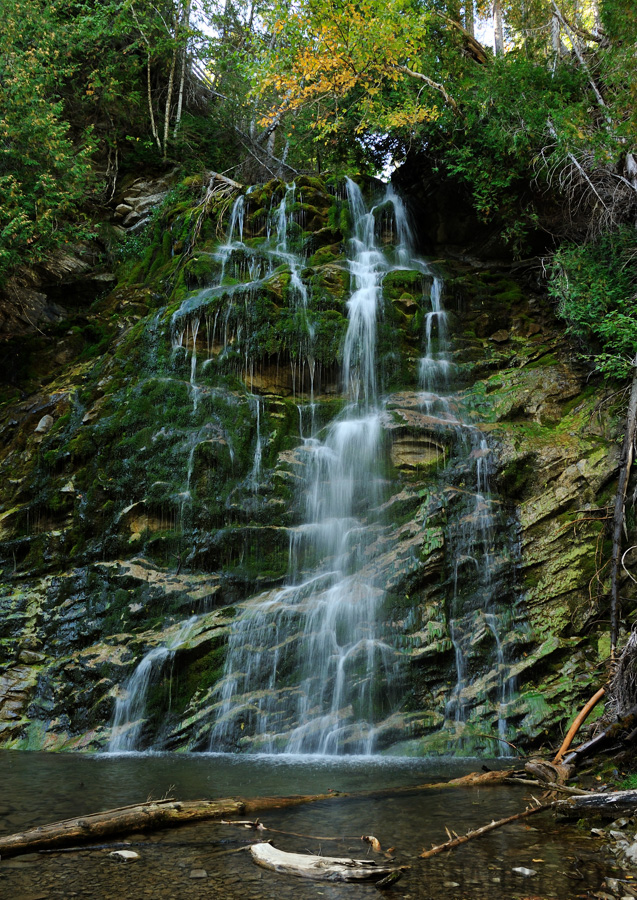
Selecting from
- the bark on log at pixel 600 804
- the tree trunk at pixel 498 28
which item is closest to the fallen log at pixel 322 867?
the bark on log at pixel 600 804

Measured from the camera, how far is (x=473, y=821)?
452 centimetres

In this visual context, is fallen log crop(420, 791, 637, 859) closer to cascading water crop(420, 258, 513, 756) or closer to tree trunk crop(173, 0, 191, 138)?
cascading water crop(420, 258, 513, 756)

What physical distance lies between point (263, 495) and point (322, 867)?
732cm

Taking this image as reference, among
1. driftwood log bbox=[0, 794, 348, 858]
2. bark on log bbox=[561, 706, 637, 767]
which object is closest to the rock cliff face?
bark on log bbox=[561, 706, 637, 767]

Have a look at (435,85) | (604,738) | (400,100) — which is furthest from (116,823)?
(400,100)

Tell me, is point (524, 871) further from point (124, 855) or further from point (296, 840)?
point (124, 855)

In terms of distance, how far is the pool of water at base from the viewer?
129 inches

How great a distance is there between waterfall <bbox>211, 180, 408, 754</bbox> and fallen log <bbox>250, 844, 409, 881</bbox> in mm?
4332

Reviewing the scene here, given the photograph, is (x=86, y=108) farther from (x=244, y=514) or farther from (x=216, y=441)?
(x=244, y=514)

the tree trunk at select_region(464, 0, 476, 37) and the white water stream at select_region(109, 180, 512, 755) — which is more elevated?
the tree trunk at select_region(464, 0, 476, 37)

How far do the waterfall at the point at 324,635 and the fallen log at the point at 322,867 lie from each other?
4332 millimetres

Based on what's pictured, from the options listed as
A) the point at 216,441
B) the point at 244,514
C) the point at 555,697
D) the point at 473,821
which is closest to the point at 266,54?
the point at 216,441

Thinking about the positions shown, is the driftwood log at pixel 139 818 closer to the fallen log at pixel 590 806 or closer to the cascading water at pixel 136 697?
the fallen log at pixel 590 806

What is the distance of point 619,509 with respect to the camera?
28.0ft
